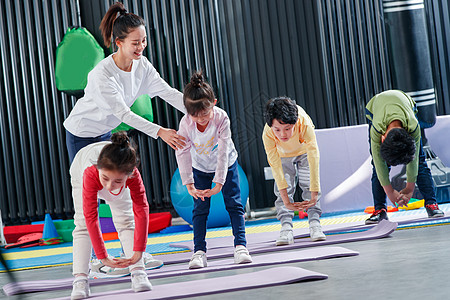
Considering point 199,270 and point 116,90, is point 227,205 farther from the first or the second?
point 116,90

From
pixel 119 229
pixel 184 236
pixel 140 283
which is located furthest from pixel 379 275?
pixel 184 236

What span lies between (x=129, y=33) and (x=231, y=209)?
1.00 m

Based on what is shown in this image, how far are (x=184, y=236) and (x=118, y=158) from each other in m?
2.63

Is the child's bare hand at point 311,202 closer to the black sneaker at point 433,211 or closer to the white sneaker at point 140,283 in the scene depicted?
the black sneaker at point 433,211

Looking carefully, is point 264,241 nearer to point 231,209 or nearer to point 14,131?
point 231,209

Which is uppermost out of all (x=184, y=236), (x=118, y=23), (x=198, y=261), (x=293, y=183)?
(x=118, y=23)

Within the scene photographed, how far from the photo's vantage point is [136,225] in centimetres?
256

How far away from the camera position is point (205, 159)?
3.14 metres

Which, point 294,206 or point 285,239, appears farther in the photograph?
point 285,239

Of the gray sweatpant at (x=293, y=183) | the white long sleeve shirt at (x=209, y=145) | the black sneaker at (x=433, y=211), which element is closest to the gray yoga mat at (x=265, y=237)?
the gray sweatpant at (x=293, y=183)

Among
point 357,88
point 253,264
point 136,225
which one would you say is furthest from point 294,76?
point 136,225

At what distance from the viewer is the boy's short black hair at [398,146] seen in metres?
3.39

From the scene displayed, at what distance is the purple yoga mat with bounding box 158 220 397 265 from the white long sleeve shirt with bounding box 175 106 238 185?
637 mm

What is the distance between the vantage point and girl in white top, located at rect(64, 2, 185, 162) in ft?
9.86
